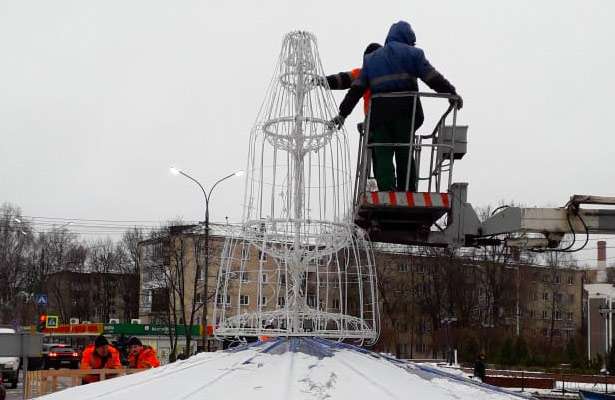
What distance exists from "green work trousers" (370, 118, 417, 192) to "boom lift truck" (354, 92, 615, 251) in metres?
0.09

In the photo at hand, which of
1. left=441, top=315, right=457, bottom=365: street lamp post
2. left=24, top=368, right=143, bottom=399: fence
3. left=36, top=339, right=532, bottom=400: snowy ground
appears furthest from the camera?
left=441, top=315, right=457, bottom=365: street lamp post

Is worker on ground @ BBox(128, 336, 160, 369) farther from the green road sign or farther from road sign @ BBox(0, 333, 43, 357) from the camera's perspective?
the green road sign

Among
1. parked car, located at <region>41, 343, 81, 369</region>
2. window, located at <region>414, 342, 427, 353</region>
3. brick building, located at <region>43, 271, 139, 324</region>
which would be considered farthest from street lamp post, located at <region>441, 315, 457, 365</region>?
brick building, located at <region>43, 271, 139, 324</region>

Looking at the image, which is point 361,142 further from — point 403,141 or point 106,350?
point 106,350

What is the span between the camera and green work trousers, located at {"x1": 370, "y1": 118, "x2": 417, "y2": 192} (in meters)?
7.94

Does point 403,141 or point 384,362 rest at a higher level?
point 403,141

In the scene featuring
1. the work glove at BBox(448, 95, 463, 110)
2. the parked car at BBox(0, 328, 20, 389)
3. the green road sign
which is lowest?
the green road sign

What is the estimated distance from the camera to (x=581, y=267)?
3342 inches

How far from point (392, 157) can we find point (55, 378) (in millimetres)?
7572

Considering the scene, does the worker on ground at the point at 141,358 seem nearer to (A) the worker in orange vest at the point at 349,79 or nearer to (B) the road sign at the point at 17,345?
(B) the road sign at the point at 17,345

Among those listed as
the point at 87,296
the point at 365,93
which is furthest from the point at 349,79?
the point at 87,296

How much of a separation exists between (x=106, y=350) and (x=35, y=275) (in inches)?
3086

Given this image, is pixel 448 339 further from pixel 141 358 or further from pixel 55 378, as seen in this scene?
pixel 141 358

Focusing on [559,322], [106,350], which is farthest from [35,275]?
[106,350]
